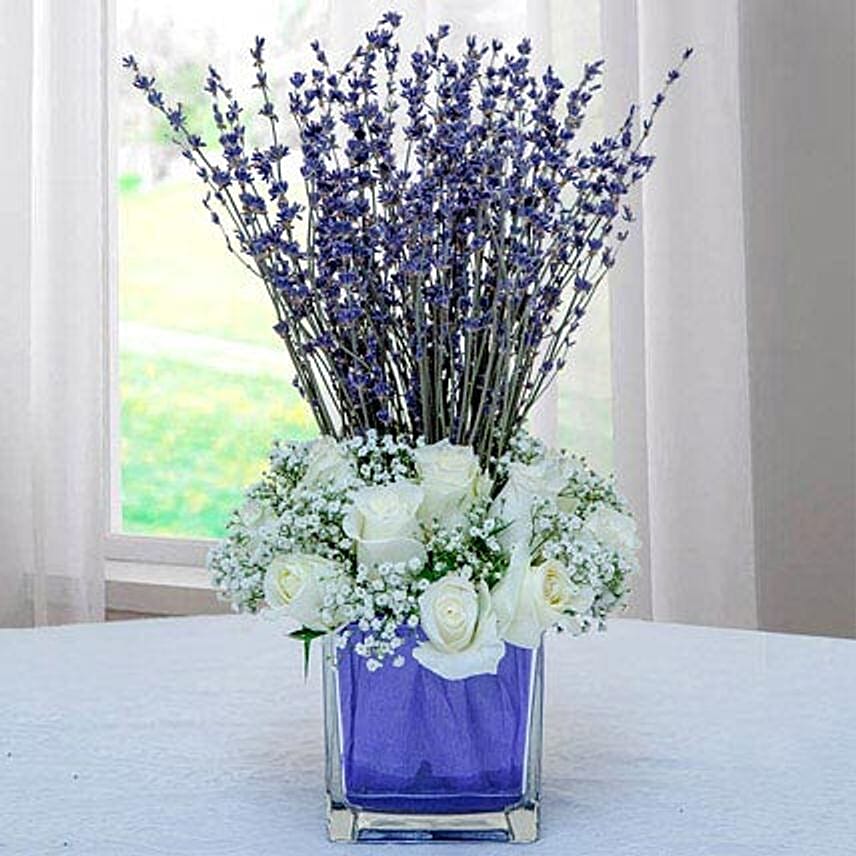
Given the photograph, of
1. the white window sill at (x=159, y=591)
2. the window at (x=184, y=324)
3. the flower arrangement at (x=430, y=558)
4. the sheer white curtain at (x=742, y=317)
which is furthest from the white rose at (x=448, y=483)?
the window at (x=184, y=324)

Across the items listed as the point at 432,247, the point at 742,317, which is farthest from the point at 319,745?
the point at 742,317

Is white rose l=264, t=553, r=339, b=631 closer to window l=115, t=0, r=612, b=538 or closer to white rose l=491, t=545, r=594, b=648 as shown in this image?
white rose l=491, t=545, r=594, b=648

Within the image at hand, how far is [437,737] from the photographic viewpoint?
95 centimetres

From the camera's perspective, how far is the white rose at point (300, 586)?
3.01ft

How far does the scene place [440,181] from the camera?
96 centimetres

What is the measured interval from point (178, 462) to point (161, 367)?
0.61ft

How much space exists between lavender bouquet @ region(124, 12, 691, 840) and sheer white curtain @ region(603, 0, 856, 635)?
1.23 m

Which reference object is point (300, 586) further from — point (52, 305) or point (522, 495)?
point (52, 305)

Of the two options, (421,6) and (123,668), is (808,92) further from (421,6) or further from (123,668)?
(123,668)

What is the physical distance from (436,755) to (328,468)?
0.17 metres

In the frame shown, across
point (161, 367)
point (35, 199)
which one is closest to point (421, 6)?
point (35, 199)

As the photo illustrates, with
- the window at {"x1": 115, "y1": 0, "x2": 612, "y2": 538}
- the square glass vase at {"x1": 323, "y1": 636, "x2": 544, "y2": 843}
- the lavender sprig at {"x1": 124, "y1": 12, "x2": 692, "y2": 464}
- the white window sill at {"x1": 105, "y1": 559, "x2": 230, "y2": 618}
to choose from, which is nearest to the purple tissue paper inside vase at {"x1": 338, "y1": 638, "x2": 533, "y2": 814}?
the square glass vase at {"x1": 323, "y1": 636, "x2": 544, "y2": 843}

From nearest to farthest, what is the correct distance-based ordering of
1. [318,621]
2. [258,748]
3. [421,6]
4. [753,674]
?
1. [318,621]
2. [258,748]
3. [753,674]
4. [421,6]

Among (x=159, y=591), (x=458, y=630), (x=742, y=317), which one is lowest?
(x=159, y=591)
